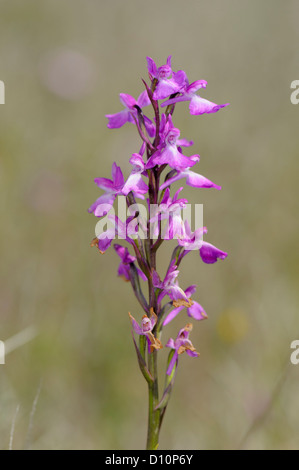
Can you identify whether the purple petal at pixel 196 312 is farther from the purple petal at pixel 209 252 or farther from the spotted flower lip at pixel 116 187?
the spotted flower lip at pixel 116 187

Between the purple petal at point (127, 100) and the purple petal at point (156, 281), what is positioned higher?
the purple petal at point (127, 100)

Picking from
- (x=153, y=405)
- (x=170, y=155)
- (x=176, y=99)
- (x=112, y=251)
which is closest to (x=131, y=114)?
(x=176, y=99)

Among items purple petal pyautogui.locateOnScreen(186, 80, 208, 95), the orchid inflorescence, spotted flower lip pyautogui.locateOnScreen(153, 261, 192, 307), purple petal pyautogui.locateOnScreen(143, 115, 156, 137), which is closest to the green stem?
the orchid inflorescence

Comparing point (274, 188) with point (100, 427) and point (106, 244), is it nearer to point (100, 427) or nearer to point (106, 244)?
point (100, 427)

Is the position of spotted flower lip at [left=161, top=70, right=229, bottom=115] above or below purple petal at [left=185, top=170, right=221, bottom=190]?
above

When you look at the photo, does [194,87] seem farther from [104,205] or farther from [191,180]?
[104,205]

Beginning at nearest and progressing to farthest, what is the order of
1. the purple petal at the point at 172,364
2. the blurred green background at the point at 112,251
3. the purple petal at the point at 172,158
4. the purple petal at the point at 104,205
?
the purple petal at the point at 172,158, the purple petal at the point at 104,205, the purple petal at the point at 172,364, the blurred green background at the point at 112,251

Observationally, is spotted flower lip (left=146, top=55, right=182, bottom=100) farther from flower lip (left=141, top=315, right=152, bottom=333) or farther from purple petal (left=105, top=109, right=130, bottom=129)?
flower lip (left=141, top=315, right=152, bottom=333)

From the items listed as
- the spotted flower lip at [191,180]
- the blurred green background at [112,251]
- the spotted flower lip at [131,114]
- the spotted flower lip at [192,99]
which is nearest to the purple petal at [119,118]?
the spotted flower lip at [131,114]

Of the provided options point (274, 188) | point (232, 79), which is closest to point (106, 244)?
point (274, 188)
